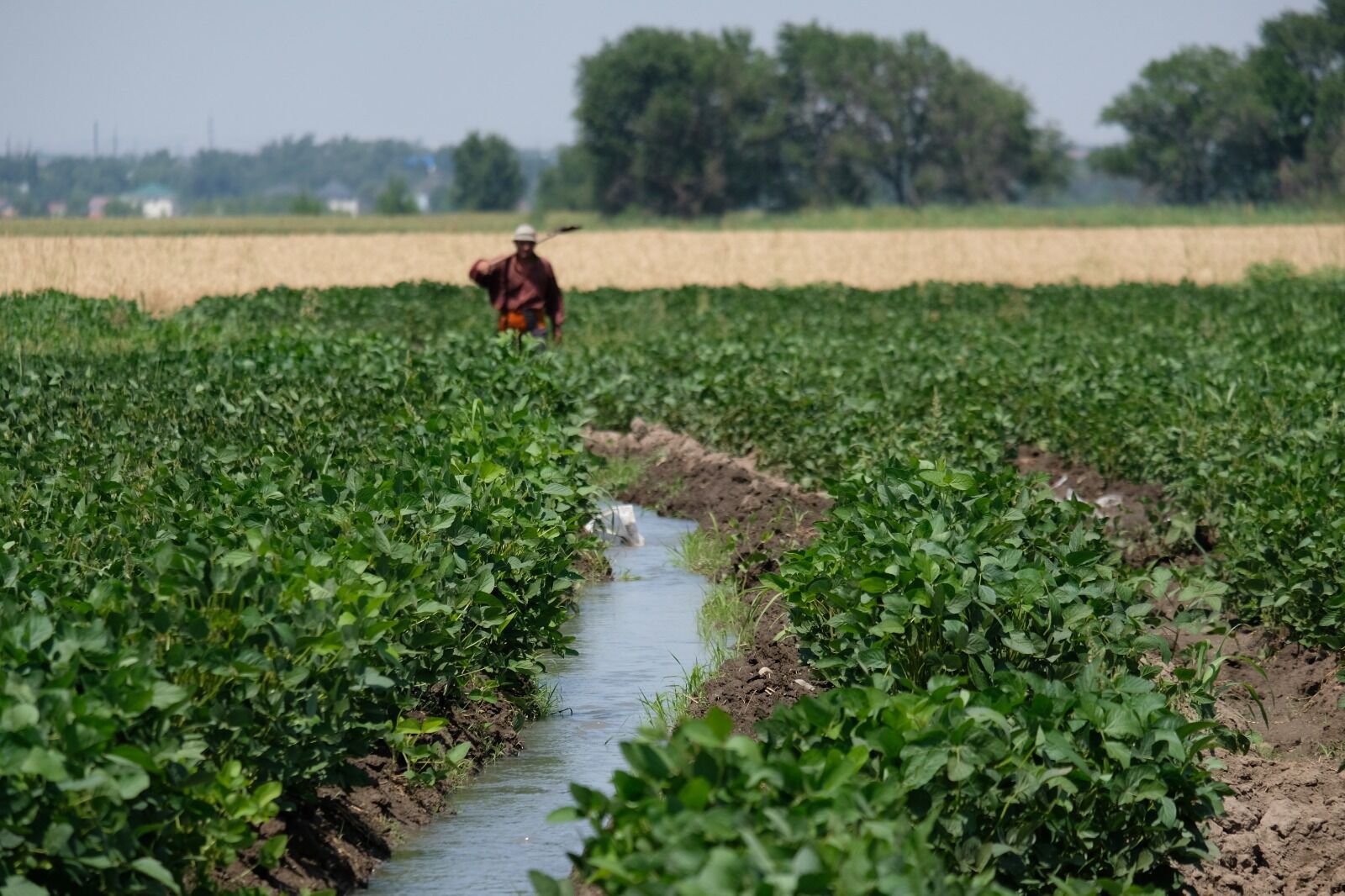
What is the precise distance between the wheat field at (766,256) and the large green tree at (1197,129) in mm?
44201

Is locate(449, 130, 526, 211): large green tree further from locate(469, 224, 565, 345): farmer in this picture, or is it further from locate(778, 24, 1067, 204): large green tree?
locate(469, 224, 565, 345): farmer

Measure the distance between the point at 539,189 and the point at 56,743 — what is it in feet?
454

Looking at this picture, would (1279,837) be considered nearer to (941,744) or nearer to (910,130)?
(941,744)

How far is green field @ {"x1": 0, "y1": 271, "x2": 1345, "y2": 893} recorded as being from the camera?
13.4 feet

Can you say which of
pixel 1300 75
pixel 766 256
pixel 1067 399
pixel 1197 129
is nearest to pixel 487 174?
pixel 1197 129

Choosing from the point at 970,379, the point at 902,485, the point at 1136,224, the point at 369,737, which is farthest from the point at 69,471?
the point at 1136,224

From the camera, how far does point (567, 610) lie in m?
10.0

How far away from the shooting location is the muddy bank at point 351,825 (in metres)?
5.28

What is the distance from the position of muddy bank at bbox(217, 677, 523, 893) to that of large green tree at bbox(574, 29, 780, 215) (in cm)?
8603

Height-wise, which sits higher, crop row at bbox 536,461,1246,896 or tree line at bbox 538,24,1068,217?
tree line at bbox 538,24,1068,217

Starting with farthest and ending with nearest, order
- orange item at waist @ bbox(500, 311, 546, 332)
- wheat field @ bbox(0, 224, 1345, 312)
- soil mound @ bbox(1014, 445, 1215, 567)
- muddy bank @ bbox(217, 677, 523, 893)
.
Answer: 1. wheat field @ bbox(0, 224, 1345, 312)
2. orange item at waist @ bbox(500, 311, 546, 332)
3. soil mound @ bbox(1014, 445, 1215, 567)
4. muddy bank @ bbox(217, 677, 523, 893)

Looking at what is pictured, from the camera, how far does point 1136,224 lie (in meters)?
61.0

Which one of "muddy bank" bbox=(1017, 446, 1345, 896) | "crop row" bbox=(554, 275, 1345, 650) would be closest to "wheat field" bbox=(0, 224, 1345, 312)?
"crop row" bbox=(554, 275, 1345, 650)

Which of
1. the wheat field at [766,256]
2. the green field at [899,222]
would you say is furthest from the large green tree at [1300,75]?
the wheat field at [766,256]
